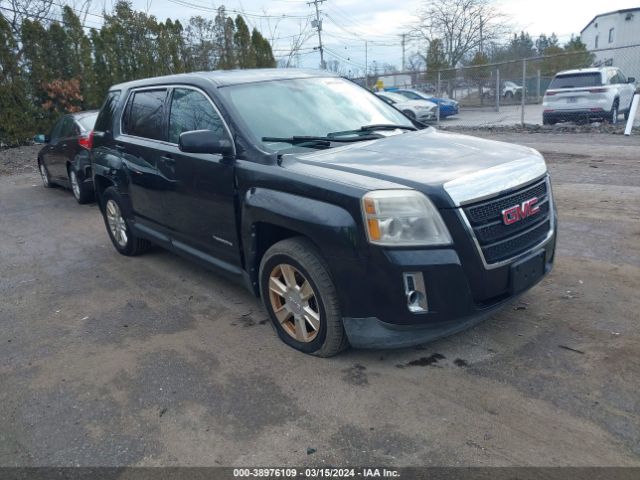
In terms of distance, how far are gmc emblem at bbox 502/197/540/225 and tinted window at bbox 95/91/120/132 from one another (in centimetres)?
437

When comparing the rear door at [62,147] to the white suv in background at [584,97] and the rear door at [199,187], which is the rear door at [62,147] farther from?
the white suv in background at [584,97]

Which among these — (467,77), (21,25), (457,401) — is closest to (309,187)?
(457,401)

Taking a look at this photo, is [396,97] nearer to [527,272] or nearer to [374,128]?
[374,128]

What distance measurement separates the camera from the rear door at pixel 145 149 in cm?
483

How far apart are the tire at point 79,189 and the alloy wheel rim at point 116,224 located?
321 cm

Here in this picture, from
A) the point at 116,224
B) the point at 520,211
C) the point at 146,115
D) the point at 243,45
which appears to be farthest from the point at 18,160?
the point at 520,211

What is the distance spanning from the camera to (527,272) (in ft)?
10.9

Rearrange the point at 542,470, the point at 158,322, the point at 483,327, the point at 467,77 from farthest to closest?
the point at 467,77
the point at 158,322
the point at 483,327
the point at 542,470

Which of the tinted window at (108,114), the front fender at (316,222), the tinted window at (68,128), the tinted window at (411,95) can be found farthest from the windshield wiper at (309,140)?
the tinted window at (411,95)

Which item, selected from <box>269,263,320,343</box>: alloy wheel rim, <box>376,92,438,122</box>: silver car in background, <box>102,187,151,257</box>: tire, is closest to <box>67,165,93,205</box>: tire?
<box>102,187,151,257</box>: tire

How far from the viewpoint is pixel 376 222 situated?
2.97 meters

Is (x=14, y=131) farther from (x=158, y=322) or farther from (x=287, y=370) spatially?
(x=287, y=370)

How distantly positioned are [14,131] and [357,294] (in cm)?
1697

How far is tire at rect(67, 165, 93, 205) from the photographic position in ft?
29.8
